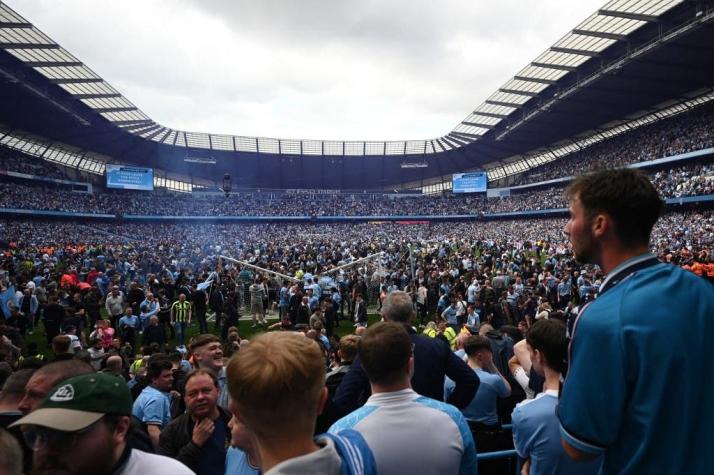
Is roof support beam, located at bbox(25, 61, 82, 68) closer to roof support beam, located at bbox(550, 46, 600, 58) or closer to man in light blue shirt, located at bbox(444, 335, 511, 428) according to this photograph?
roof support beam, located at bbox(550, 46, 600, 58)

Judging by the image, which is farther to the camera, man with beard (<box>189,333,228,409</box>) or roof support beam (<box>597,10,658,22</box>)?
roof support beam (<box>597,10,658,22</box>)

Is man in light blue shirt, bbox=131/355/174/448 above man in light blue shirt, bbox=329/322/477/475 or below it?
below

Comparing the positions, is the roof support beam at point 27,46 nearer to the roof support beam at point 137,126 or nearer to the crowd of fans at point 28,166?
the roof support beam at point 137,126

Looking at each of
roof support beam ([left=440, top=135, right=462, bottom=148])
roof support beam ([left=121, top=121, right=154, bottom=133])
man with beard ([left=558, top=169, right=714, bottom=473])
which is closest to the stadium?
man with beard ([left=558, top=169, right=714, bottom=473])

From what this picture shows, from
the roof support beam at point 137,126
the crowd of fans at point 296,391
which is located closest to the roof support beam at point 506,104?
the crowd of fans at point 296,391

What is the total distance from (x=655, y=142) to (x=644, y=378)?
162 feet

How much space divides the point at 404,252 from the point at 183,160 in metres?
46.9

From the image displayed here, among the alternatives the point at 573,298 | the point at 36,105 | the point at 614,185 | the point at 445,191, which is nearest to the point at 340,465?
the point at 614,185

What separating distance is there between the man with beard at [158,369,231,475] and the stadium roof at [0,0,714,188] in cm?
3025

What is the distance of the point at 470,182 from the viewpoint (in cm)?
5972

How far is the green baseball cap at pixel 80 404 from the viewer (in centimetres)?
151

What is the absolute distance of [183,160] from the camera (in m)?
60.0

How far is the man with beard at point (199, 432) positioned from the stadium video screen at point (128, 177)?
176ft

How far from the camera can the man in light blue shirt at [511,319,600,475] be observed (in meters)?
2.16
